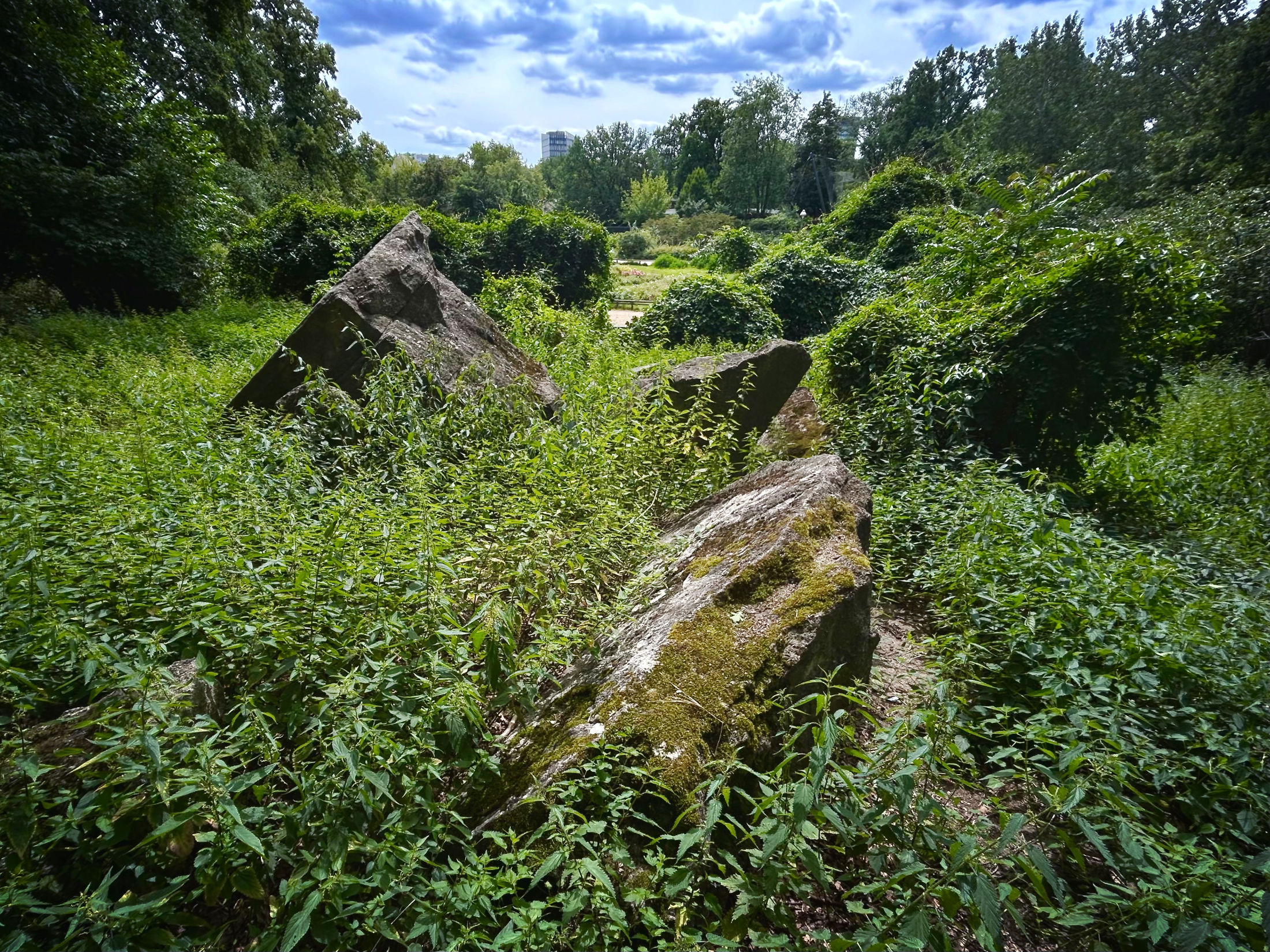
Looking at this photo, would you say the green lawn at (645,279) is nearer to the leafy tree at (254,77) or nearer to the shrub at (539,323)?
the shrub at (539,323)

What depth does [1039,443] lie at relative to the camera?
6395 mm

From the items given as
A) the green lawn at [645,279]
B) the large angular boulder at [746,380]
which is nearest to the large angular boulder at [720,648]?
the large angular boulder at [746,380]

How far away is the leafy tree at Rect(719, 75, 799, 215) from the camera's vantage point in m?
56.4

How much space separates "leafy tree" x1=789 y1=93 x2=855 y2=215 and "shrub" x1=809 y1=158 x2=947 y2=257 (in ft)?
125

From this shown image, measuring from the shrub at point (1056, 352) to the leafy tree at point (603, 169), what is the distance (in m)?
63.5

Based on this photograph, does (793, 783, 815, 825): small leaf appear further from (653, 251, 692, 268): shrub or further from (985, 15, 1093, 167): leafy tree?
(985, 15, 1093, 167): leafy tree

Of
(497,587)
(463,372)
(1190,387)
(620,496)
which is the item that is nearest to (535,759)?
(497,587)

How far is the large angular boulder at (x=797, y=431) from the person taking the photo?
237 inches

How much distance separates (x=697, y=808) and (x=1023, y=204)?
8.28 meters

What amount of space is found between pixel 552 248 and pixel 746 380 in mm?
12763

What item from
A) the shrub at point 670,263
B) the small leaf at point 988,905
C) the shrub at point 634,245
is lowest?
the small leaf at point 988,905

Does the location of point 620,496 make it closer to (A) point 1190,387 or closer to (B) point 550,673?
(B) point 550,673

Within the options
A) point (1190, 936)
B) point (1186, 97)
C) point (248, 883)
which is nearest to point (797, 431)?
point (1190, 936)

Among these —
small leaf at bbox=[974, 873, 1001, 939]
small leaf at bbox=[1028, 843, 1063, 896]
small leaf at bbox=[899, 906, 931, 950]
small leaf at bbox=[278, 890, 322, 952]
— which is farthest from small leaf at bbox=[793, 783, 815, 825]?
small leaf at bbox=[278, 890, 322, 952]
